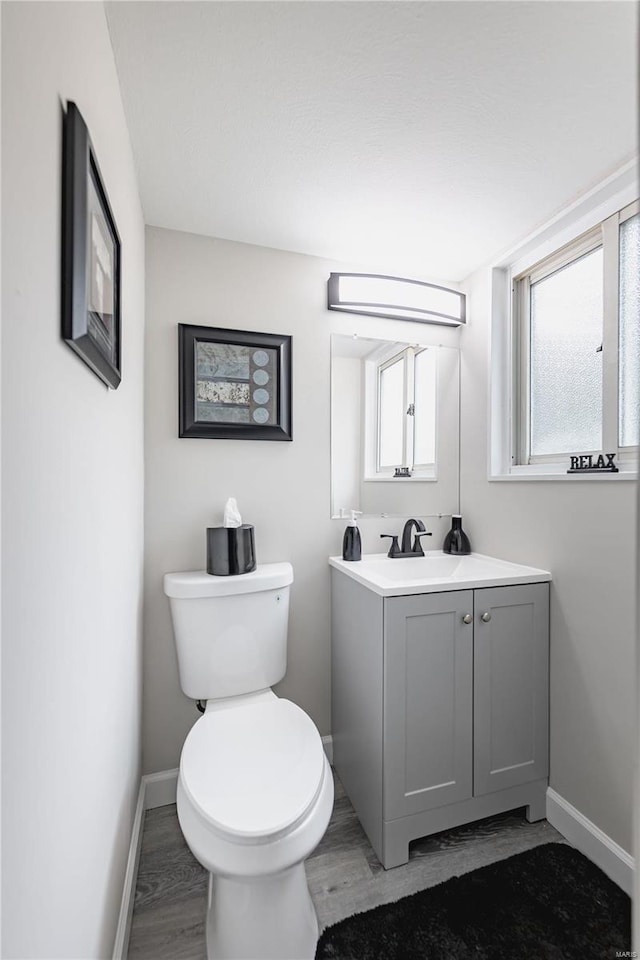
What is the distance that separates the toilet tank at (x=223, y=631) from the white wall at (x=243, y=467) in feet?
0.66

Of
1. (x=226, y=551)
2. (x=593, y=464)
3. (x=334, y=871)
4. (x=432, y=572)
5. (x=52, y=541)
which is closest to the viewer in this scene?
(x=52, y=541)

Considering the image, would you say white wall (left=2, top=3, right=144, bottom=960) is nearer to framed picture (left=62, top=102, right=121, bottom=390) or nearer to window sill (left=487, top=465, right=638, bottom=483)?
framed picture (left=62, top=102, right=121, bottom=390)

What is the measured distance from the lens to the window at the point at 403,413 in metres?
2.04

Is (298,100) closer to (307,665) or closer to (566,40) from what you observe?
(566,40)

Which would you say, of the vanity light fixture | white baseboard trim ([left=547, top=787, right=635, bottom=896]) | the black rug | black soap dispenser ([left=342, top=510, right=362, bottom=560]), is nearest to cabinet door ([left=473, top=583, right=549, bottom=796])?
white baseboard trim ([left=547, top=787, right=635, bottom=896])

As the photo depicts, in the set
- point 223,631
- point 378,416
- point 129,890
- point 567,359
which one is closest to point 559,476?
point 567,359

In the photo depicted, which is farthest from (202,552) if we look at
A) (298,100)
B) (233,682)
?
(298,100)

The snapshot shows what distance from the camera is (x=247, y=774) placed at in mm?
1144

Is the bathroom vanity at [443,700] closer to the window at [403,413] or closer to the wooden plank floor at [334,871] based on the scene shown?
the wooden plank floor at [334,871]

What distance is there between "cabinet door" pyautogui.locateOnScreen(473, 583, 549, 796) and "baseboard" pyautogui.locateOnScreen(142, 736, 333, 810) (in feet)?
3.81

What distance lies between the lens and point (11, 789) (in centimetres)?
48

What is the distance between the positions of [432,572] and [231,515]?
3.02 feet

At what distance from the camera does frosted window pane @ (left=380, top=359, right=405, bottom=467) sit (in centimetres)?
205

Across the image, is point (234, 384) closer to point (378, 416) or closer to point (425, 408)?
point (378, 416)
